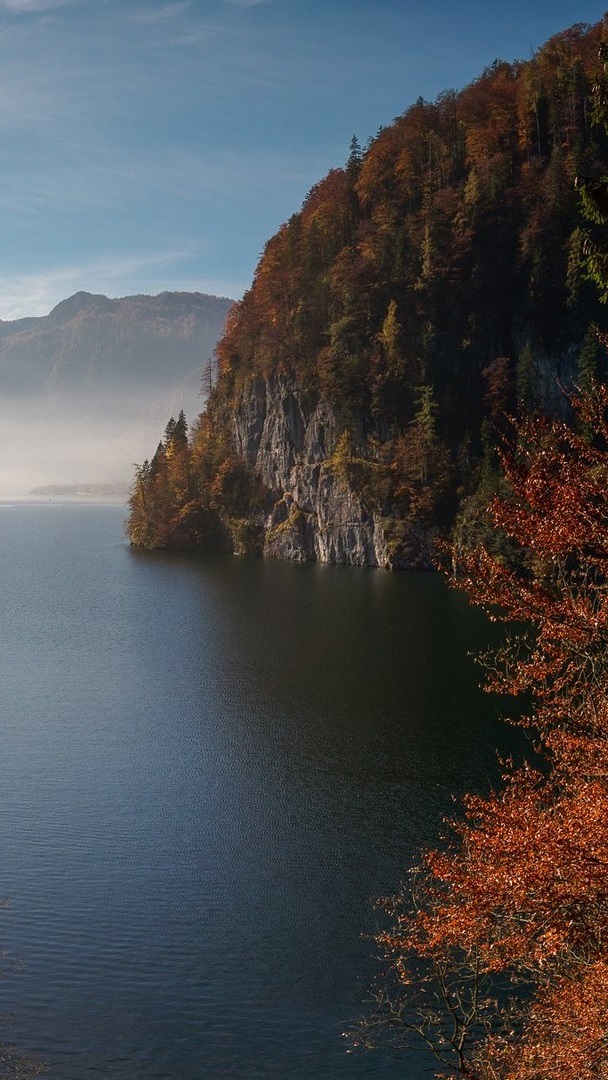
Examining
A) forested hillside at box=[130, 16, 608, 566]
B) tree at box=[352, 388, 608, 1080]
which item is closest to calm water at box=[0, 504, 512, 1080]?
tree at box=[352, 388, 608, 1080]

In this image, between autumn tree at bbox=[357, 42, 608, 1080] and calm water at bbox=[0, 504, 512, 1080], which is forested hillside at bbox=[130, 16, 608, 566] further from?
autumn tree at bbox=[357, 42, 608, 1080]

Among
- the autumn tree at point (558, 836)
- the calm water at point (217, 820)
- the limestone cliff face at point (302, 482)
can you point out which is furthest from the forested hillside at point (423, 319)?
the autumn tree at point (558, 836)

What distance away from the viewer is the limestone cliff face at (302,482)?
92.6m

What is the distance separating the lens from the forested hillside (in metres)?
84.8

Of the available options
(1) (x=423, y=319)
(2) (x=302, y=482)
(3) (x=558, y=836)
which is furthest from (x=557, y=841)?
(2) (x=302, y=482)

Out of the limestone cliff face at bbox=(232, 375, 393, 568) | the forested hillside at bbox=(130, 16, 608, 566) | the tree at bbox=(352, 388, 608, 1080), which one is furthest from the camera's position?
the limestone cliff face at bbox=(232, 375, 393, 568)

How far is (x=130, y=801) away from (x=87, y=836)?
276 centimetres

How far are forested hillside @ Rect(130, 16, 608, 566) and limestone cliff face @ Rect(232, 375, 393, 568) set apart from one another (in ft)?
0.71

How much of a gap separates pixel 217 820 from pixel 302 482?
73269 mm

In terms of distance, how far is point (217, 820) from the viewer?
2791 cm

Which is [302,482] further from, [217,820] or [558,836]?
[558,836]

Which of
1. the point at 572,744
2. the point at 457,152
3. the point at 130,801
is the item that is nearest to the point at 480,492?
the point at 457,152

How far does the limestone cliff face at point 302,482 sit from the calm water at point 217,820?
109 ft

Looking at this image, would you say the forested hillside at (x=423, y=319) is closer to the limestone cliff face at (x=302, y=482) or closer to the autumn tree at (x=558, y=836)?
the limestone cliff face at (x=302, y=482)
